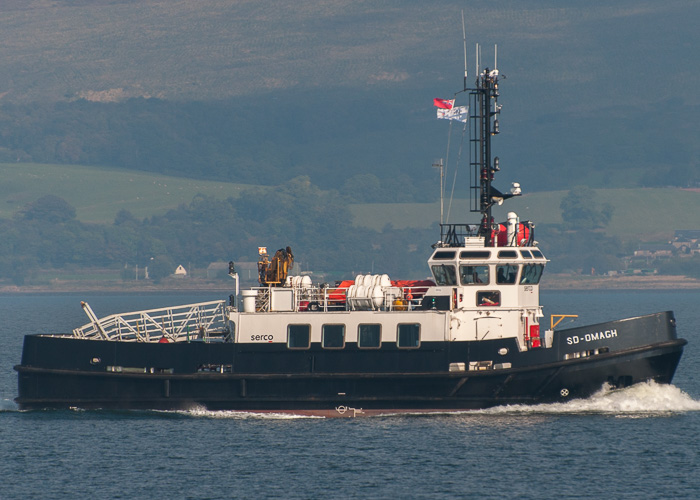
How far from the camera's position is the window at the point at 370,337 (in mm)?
34500

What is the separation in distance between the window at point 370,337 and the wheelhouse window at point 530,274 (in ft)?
15.3

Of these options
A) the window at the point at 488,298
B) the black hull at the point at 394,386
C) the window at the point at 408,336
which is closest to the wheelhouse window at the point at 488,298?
the window at the point at 488,298

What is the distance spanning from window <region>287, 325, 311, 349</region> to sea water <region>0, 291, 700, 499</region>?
7.31ft

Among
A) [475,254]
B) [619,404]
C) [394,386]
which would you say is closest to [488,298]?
[475,254]

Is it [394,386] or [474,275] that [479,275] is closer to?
[474,275]

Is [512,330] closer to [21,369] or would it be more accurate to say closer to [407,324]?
[407,324]

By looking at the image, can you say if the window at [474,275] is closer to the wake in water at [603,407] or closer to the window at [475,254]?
the window at [475,254]

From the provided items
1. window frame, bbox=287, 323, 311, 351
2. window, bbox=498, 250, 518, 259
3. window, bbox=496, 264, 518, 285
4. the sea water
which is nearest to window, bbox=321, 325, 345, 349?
window frame, bbox=287, 323, 311, 351

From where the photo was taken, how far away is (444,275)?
35.5m

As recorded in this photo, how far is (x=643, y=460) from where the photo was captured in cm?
3062

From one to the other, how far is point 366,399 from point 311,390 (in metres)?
1.67

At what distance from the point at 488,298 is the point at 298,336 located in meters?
5.89

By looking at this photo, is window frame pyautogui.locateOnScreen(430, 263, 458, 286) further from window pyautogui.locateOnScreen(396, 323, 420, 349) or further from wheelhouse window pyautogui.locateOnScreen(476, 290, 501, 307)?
window pyautogui.locateOnScreen(396, 323, 420, 349)

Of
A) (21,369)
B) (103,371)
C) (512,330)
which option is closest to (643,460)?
(512,330)
